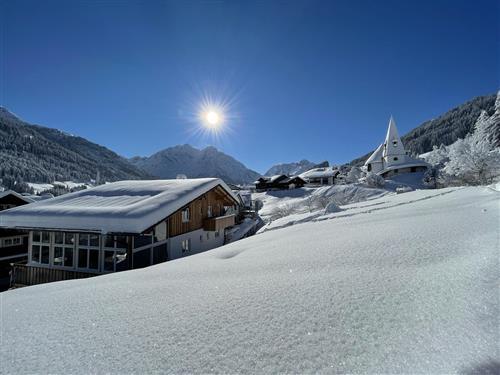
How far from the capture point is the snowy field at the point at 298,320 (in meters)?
1.71

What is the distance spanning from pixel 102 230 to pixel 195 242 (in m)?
6.33

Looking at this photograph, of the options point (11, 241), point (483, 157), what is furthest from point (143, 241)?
point (483, 157)

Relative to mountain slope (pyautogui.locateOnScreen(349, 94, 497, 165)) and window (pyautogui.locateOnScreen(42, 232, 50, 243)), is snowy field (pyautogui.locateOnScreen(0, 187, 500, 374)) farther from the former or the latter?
mountain slope (pyautogui.locateOnScreen(349, 94, 497, 165))

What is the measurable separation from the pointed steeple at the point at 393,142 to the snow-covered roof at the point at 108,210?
167 feet

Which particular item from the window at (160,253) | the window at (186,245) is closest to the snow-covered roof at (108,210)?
the window at (160,253)

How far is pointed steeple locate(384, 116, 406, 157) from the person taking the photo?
5072 centimetres

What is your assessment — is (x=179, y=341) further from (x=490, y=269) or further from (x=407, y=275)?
(x=490, y=269)

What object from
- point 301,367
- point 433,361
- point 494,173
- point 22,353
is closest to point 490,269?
point 433,361

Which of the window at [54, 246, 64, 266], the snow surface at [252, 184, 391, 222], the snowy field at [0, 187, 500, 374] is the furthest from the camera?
the snow surface at [252, 184, 391, 222]

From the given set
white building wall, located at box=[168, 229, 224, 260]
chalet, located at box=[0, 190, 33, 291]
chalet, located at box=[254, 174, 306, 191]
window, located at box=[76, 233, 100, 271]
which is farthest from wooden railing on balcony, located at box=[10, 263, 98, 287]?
chalet, located at box=[254, 174, 306, 191]

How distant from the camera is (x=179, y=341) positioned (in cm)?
214

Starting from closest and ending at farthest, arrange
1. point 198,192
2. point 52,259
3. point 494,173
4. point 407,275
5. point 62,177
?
point 407,275 < point 52,259 < point 198,192 < point 494,173 < point 62,177

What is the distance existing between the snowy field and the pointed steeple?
2184 inches

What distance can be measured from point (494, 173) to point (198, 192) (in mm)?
30513
